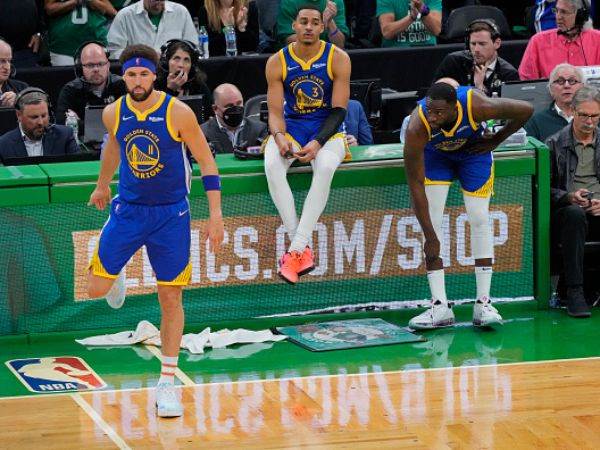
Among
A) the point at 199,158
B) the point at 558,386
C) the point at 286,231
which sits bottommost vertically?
the point at 558,386

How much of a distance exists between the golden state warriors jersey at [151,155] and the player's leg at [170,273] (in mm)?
98

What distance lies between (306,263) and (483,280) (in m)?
1.21

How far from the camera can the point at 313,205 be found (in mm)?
8266

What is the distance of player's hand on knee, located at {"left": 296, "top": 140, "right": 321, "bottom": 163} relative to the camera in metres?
8.34

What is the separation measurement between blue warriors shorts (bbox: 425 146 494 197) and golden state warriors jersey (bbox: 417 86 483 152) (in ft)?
0.45

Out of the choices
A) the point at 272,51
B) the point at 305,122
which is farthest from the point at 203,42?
the point at 305,122

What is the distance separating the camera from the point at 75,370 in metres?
7.75

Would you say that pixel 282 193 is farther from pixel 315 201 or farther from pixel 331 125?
pixel 331 125

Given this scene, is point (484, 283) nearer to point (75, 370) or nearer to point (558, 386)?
point (558, 386)

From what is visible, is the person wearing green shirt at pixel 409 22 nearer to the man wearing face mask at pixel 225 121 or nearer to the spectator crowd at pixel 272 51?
the spectator crowd at pixel 272 51

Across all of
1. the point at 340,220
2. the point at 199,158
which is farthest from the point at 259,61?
the point at 199,158

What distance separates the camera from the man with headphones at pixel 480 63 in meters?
10.8

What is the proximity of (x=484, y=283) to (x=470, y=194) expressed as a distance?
60cm

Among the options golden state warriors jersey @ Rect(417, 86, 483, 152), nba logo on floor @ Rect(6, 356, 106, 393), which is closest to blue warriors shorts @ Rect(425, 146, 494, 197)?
golden state warriors jersey @ Rect(417, 86, 483, 152)
